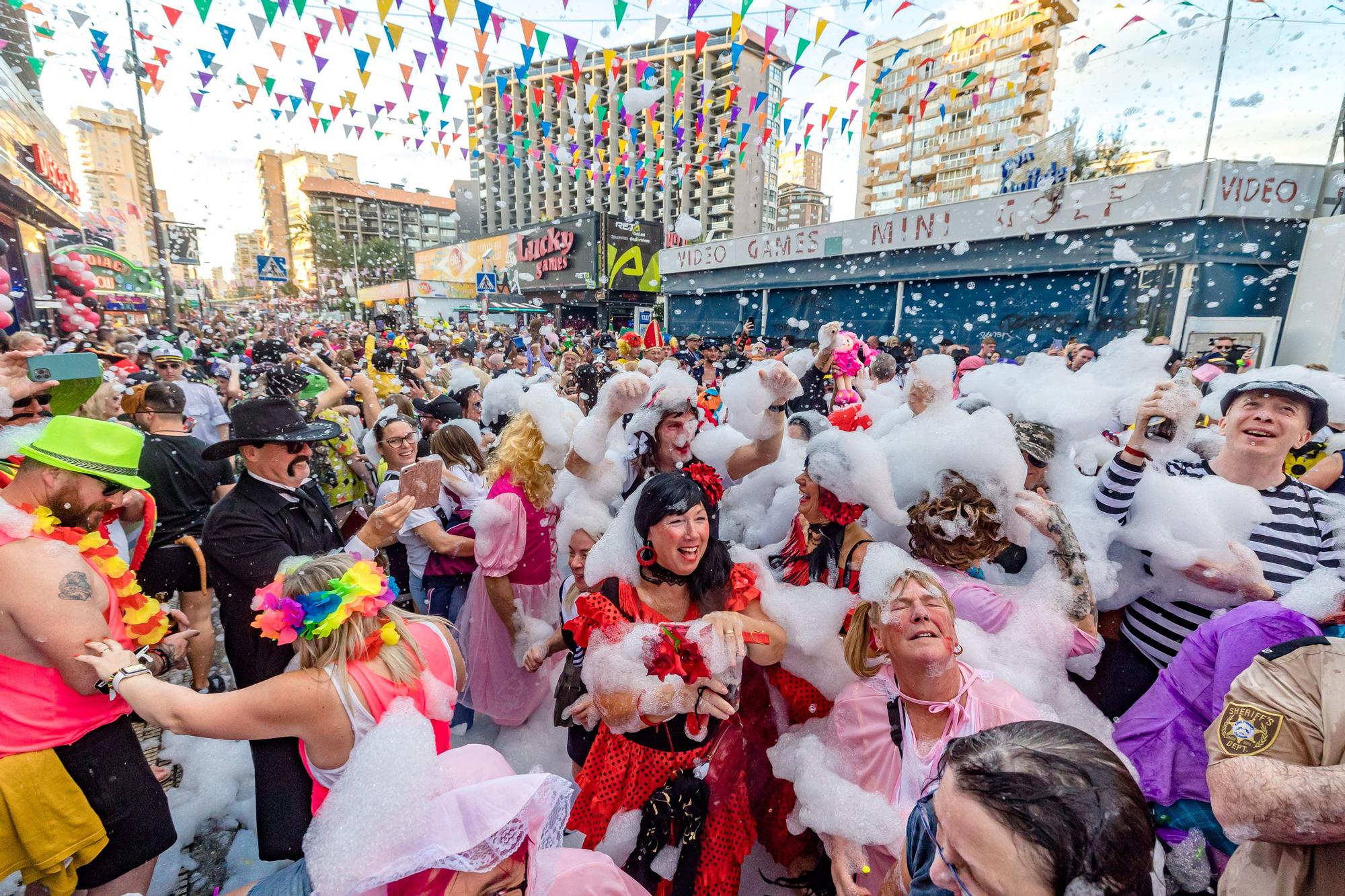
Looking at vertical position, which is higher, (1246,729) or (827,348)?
(827,348)


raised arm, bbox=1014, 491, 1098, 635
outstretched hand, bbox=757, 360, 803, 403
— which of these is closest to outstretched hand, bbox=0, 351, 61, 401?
outstretched hand, bbox=757, 360, 803, 403

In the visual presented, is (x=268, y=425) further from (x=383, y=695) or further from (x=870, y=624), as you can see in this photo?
(x=870, y=624)

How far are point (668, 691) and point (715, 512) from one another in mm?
843

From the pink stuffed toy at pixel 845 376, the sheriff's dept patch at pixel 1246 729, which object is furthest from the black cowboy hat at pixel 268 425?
the pink stuffed toy at pixel 845 376

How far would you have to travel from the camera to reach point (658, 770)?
195cm

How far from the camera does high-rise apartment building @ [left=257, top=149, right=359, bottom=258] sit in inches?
2598

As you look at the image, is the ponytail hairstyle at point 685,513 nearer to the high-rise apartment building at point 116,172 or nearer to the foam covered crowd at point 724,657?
the foam covered crowd at point 724,657

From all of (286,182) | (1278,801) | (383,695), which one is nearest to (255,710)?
(383,695)

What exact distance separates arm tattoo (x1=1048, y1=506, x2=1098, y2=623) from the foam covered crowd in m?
0.01

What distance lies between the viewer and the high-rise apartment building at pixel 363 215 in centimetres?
6644

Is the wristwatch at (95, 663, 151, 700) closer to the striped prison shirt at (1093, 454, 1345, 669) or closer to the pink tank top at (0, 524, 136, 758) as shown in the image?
the pink tank top at (0, 524, 136, 758)

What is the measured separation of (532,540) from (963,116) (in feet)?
186

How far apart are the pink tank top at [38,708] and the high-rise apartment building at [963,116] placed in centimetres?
3472

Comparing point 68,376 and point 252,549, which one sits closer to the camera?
point 252,549
